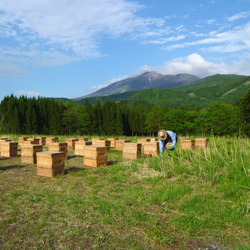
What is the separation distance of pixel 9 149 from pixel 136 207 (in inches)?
430

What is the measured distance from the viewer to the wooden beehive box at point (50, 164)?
891 centimetres

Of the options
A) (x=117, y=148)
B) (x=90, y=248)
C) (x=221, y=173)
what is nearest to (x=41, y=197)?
(x=90, y=248)

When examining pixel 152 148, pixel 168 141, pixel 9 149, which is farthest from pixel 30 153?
pixel 168 141

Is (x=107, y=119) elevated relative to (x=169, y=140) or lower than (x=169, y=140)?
→ elevated

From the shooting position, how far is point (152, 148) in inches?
529

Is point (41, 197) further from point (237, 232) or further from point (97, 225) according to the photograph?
point (237, 232)

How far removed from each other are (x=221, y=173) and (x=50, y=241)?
5.69 m

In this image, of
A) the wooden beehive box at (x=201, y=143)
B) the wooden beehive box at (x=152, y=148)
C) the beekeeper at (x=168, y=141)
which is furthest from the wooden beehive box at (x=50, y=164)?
the wooden beehive box at (x=201, y=143)

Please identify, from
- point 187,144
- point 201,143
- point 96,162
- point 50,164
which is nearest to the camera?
point 50,164

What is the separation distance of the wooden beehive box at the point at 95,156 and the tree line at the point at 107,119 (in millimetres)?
51093

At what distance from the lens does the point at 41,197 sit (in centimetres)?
668

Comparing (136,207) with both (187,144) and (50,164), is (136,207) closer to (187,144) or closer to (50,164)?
(50,164)

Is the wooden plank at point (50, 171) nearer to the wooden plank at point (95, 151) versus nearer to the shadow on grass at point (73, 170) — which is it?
the shadow on grass at point (73, 170)

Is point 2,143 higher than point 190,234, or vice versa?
point 2,143
